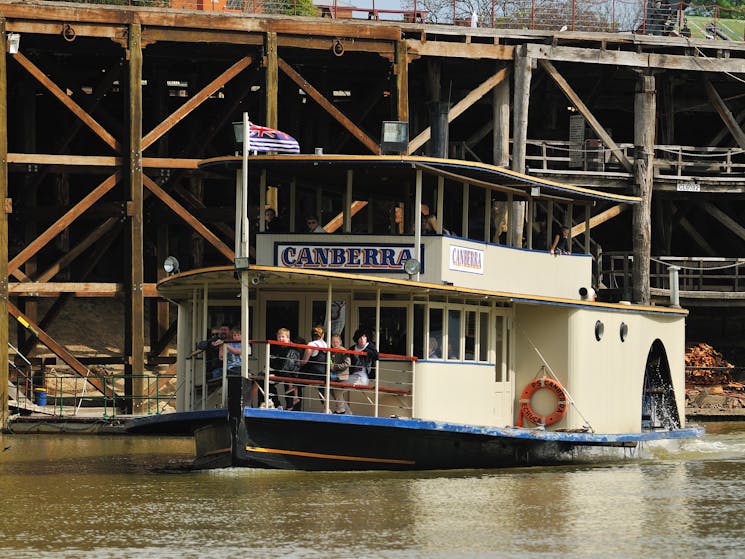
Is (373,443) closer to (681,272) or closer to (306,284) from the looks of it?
(306,284)

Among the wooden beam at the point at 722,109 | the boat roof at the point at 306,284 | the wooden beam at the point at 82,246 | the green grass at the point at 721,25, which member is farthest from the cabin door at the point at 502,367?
the green grass at the point at 721,25

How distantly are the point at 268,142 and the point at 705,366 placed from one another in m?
17.4

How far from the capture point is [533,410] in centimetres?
2456

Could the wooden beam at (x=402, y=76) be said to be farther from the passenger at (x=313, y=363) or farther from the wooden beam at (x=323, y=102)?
the passenger at (x=313, y=363)

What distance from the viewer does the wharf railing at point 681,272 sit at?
37.5 metres

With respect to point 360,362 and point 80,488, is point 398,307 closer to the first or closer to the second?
point 360,362

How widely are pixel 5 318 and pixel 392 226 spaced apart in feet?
35.3

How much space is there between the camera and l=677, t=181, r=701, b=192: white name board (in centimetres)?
3775

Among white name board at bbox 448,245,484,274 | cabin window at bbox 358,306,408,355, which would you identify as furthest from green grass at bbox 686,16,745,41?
cabin window at bbox 358,306,408,355

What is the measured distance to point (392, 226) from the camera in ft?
77.6

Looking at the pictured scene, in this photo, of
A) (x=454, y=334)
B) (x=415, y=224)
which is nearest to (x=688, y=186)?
(x=454, y=334)

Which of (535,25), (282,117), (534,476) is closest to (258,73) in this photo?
(282,117)

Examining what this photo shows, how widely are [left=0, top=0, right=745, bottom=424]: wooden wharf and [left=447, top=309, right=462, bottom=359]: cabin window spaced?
34.6 ft

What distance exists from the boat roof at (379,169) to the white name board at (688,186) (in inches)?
540
